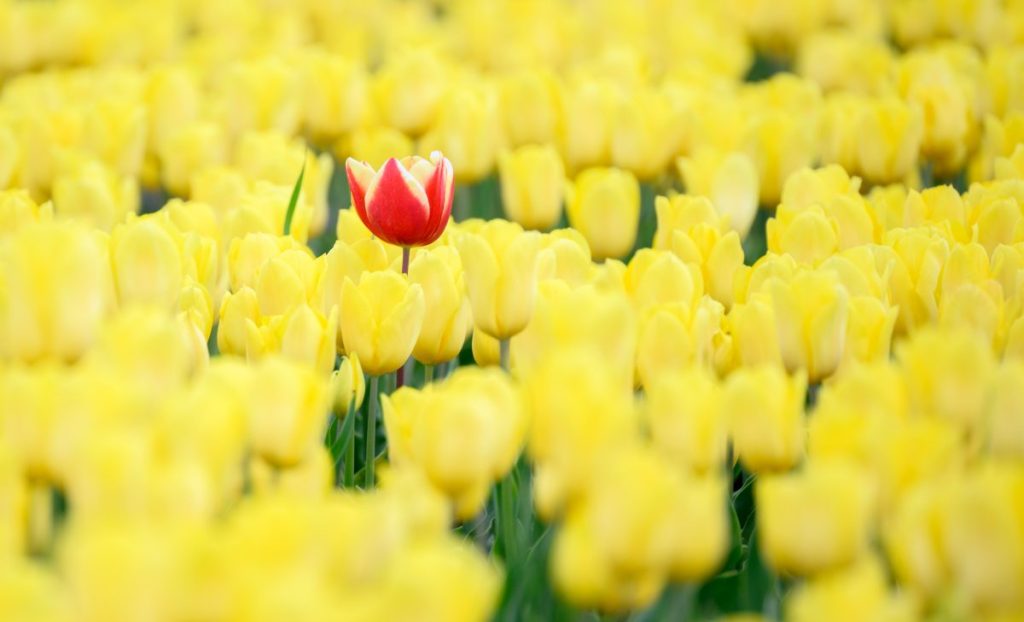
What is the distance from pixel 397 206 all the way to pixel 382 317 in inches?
10.2

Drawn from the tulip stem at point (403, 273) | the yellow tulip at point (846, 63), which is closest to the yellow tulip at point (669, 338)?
the tulip stem at point (403, 273)

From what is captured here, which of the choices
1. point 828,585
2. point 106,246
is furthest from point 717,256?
point 828,585

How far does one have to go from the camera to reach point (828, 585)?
102 centimetres

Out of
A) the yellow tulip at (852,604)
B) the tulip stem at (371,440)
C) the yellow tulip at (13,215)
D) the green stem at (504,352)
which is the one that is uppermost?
the yellow tulip at (852,604)

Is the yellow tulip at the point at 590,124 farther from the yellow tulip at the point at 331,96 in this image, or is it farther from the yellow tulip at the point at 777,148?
the yellow tulip at the point at 331,96

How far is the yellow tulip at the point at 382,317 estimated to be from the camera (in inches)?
64.9

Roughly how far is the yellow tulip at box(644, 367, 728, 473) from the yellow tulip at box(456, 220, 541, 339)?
1.40ft

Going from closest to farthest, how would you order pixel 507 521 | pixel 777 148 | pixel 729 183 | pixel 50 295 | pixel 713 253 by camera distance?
pixel 50 295
pixel 507 521
pixel 713 253
pixel 729 183
pixel 777 148

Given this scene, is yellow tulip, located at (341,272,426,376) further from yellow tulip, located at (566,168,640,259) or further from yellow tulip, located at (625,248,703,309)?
yellow tulip, located at (566,168,640,259)

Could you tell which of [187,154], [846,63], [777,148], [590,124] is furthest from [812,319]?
[846,63]

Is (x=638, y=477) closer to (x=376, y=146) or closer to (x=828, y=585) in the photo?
(x=828, y=585)

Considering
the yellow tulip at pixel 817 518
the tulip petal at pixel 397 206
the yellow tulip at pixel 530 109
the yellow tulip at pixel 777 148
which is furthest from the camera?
the yellow tulip at pixel 530 109

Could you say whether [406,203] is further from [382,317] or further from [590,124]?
[590,124]

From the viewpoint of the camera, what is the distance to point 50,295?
4.50 ft
